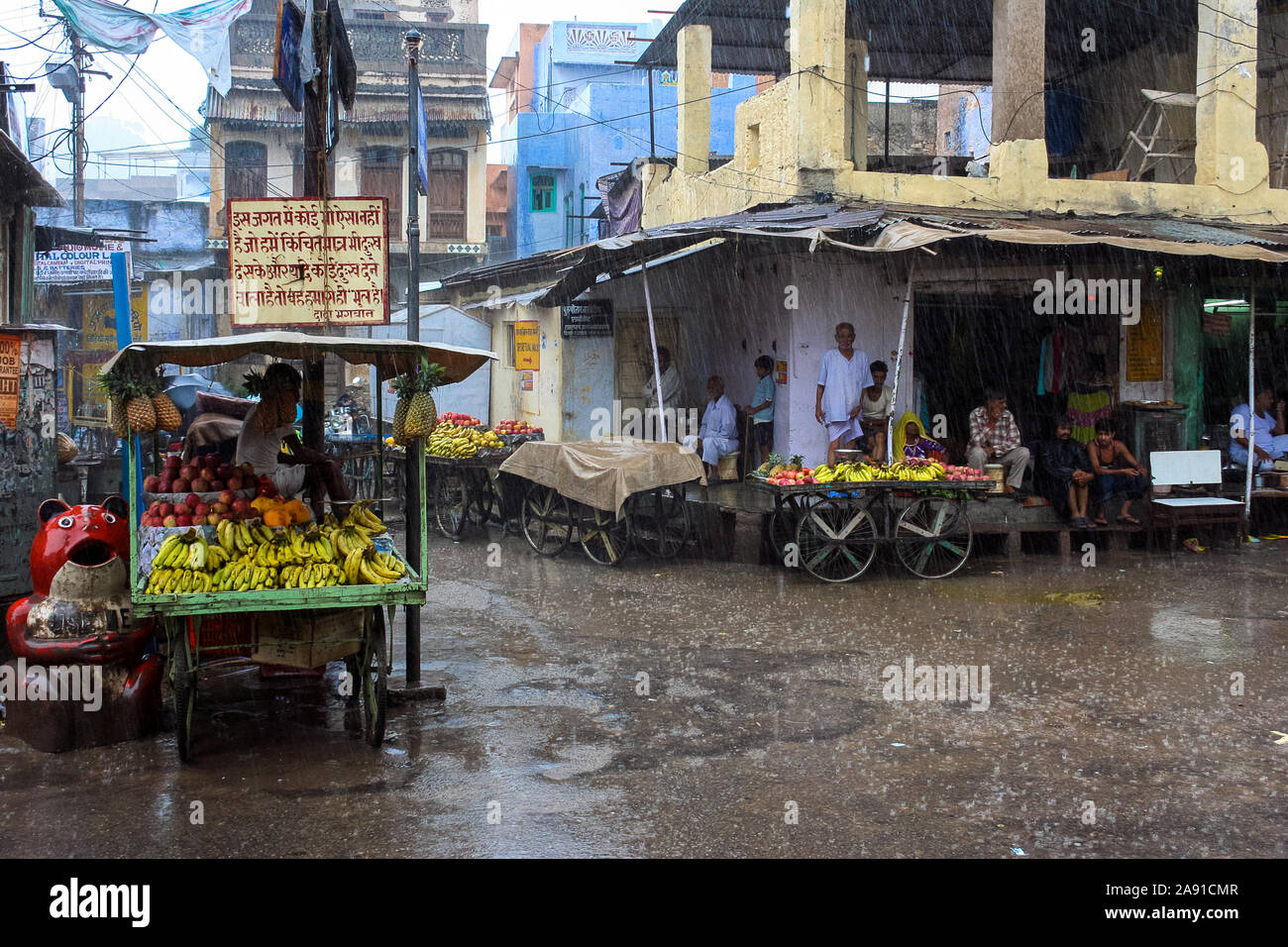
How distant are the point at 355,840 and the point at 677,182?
49.1ft

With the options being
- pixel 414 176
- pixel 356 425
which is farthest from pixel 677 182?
pixel 356 425

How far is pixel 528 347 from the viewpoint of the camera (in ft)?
61.3

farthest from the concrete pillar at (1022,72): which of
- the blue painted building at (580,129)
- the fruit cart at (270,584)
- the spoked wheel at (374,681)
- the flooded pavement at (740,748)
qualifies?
the blue painted building at (580,129)

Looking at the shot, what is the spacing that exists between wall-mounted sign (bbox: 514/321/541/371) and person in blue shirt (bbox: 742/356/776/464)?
519 cm

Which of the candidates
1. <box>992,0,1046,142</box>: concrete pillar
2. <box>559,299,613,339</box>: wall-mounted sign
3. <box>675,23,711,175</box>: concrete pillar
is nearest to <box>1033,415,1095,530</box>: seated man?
<box>992,0,1046,142</box>: concrete pillar

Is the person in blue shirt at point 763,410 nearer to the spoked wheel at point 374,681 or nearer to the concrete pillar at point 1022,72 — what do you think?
the concrete pillar at point 1022,72

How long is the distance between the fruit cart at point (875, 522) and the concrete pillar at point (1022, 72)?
603cm

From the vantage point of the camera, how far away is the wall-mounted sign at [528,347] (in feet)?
60.4

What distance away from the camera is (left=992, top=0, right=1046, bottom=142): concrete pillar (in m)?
14.8

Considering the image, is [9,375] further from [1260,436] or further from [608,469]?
[1260,436]

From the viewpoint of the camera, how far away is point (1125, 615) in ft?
31.3

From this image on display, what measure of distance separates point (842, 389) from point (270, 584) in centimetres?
757

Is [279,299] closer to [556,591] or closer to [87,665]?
[87,665]

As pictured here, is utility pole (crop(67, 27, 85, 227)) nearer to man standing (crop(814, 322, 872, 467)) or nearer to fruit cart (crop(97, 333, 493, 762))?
man standing (crop(814, 322, 872, 467))
